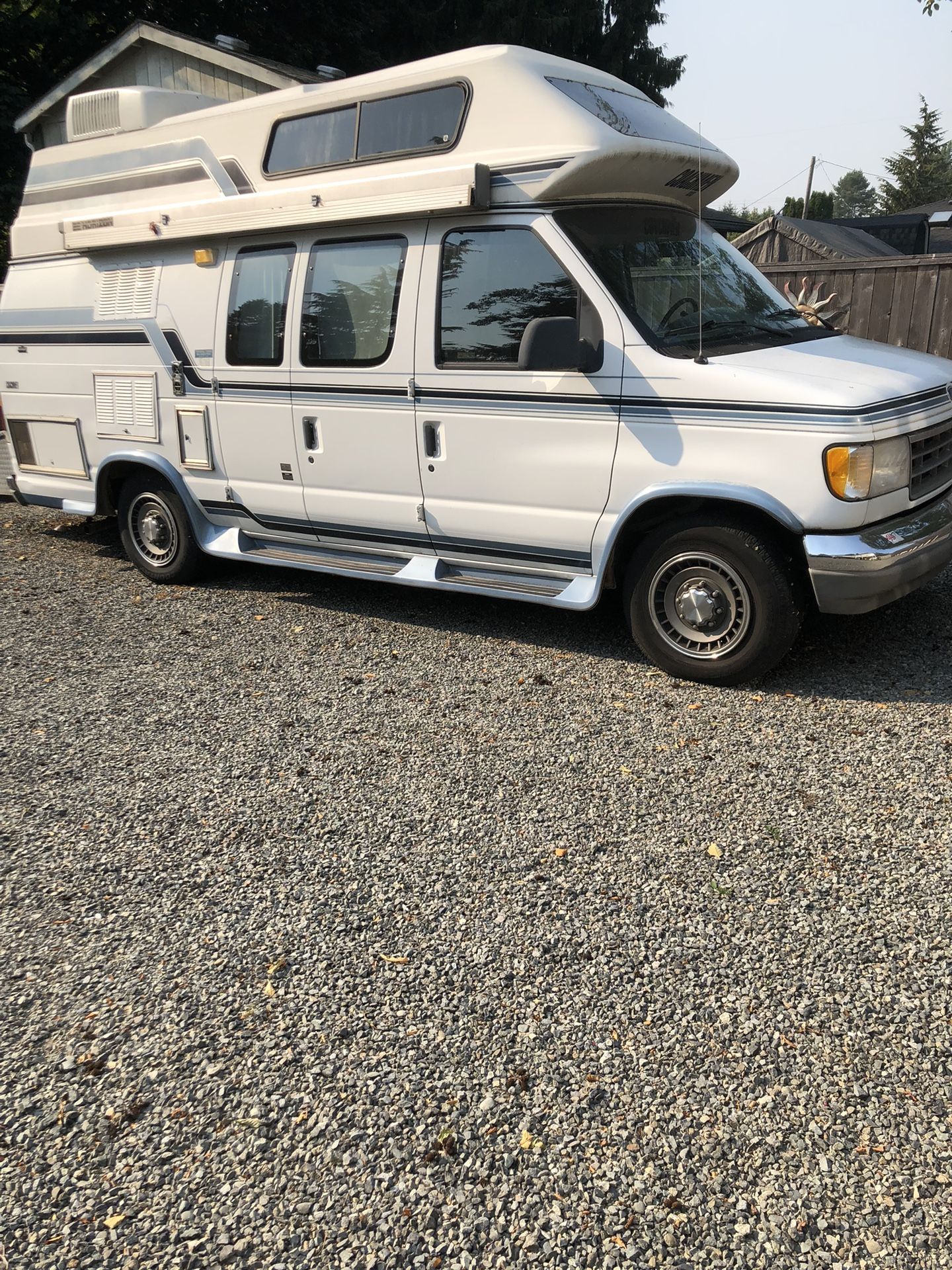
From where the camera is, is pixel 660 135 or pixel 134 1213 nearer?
pixel 134 1213

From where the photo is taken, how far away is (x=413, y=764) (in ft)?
14.4

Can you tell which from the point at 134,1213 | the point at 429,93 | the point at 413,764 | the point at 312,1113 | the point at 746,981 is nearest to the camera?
the point at 134,1213

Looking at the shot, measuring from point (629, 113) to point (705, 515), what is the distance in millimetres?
2255

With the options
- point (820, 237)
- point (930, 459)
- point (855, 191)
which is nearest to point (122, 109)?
point (930, 459)

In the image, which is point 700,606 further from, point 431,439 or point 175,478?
point 175,478

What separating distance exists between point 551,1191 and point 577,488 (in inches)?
138

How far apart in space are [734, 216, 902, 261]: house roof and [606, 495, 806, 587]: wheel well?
64.9 feet

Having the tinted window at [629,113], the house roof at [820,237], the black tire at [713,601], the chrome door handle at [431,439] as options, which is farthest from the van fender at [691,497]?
the house roof at [820,237]

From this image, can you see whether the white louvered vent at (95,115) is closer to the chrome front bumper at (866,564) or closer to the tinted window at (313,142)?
the tinted window at (313,142)

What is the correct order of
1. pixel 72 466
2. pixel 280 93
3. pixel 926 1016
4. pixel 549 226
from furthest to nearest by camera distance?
pixel 72 466 → pixel 280 93 → pixel 549 226 → pixel 926 1016

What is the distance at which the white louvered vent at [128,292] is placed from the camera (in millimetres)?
6789

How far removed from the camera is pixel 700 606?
195 inches

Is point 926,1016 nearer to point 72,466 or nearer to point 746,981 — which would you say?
point 746,981

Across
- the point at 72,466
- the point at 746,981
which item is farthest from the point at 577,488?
the point at 72,466
